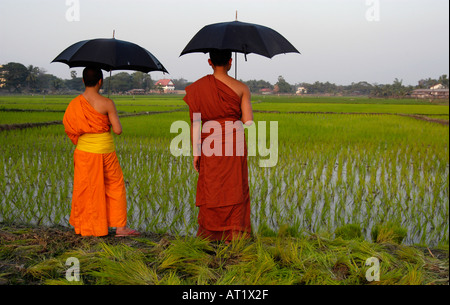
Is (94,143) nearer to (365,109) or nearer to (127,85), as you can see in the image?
(365,109)

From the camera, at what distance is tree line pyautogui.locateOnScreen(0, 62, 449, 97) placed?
39.0 meters

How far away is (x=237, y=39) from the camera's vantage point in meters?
2.73

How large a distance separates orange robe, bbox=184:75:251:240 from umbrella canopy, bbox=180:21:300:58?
23cm

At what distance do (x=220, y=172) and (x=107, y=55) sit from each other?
44.7 inches

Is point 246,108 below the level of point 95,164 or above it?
above

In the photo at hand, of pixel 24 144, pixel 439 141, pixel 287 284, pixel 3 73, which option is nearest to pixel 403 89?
pixel 3 73

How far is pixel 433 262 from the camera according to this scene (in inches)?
99.4

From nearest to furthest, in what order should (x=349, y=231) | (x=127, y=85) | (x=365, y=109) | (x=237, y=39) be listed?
(x=237, y=39)
(x=349, y=231)
(x=365, y=109)
(x=127, y=85)

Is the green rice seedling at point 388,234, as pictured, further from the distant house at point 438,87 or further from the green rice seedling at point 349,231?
the distant house at point 438,87

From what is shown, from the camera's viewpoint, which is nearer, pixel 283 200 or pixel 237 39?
pixel 237 39

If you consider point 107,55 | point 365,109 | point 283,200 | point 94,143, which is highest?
point 107,55

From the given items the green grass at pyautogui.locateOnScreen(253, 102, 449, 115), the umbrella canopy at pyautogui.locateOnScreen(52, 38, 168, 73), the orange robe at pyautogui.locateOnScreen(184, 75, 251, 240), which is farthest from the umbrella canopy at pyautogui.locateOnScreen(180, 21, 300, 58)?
the green grass at pyautogui.locateOnScreen(253, 102, 449, 115)

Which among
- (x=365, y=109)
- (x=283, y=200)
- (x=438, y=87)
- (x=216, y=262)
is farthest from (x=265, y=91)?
(x=216, y=262)

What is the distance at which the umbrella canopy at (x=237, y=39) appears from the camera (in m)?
2.69
